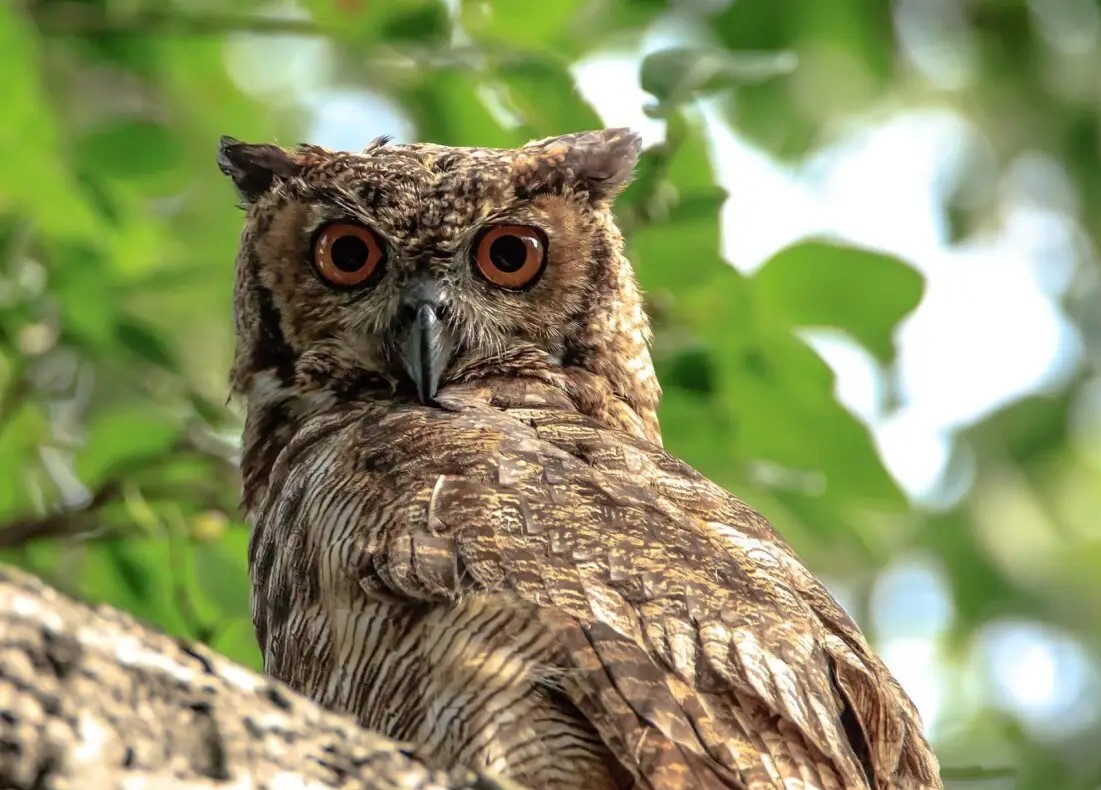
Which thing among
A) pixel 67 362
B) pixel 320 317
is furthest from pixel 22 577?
pixel 67 362

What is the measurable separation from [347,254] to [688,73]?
0.94 m

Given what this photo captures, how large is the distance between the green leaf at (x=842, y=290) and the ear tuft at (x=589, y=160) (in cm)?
51

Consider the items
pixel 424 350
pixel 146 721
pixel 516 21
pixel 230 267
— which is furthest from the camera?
pixel 230 267

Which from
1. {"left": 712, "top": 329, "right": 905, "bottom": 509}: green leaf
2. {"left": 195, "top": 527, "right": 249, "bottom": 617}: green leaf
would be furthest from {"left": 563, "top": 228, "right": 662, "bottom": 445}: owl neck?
{"left": 195, "top": 527, "right": 249, "bottom": 617}: green leaf

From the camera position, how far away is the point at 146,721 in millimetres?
1415

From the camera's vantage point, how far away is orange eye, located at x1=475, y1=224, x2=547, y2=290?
3465 millimetres

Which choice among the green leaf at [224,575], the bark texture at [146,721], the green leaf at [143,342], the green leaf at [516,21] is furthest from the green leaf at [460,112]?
the bark texture at [146,721]

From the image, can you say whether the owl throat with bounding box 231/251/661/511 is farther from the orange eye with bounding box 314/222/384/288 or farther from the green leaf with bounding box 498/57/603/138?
the green leaf with bounding box 498/57/603/138

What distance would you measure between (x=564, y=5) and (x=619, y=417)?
101cm

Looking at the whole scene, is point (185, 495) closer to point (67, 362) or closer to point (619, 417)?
point (67, 362)

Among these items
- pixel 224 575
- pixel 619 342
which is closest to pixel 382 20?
pixel 619 342

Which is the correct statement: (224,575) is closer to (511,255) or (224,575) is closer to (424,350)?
(424,350)

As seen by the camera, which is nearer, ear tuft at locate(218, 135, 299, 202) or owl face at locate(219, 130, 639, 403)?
owl face at locate(219, 130, 639, 403)

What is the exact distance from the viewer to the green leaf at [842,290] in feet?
10.6
